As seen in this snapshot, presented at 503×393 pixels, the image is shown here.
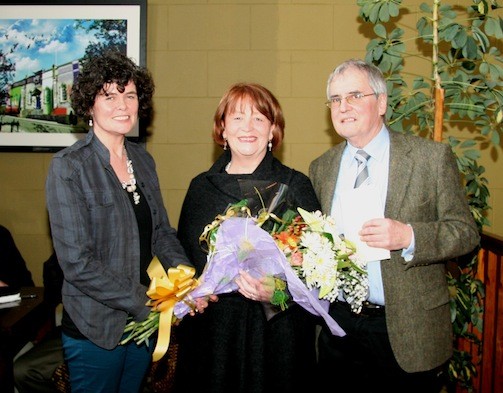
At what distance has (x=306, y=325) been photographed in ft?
7.05

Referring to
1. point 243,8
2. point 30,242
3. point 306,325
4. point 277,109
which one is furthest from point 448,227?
point 30,242

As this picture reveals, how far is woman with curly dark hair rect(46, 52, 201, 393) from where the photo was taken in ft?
6.15

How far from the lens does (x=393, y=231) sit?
1.80m

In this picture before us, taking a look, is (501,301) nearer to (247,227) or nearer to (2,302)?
(247,227)

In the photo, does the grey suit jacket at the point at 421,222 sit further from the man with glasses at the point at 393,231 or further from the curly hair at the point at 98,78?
the curly hair at the point at 98,78

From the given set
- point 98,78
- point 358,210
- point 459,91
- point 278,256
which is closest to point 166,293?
point 278,256

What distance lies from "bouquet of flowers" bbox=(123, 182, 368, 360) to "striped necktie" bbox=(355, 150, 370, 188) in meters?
0.31

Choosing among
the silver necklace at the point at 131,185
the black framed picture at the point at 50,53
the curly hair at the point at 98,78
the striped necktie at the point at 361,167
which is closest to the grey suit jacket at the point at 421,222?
the striped necktie at the point at 361,167

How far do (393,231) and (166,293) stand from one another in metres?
0.81

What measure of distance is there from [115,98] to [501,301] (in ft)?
6.77

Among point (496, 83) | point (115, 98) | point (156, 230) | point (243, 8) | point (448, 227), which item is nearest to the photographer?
point (448, 227)

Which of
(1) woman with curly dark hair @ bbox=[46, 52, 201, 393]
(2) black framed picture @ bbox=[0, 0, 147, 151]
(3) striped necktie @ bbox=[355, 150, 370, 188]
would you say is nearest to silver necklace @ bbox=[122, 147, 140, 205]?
(1) woman with curly dark hair @ bbox=[46, 52, 201, 393]

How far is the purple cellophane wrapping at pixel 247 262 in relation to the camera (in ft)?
5.70

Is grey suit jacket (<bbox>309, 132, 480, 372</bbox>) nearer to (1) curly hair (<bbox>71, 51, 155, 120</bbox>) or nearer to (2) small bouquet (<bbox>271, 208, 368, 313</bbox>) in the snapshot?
(2) small bouquet (<bbox>271, 208, 368, 313</bbox>)
